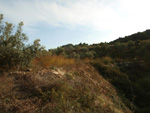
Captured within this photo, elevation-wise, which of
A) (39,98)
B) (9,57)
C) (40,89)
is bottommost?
(39,98)

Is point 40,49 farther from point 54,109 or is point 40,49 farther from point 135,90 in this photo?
point 135,90

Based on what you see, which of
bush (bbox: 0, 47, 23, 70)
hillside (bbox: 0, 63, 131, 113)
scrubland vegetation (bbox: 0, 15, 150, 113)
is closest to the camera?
hillside (bbox: 0, 63, 131, 113)

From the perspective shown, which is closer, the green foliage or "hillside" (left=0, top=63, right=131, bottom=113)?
"hillside" (left=0, top=63, right=131, bottom=113)

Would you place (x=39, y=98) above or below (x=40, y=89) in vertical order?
below

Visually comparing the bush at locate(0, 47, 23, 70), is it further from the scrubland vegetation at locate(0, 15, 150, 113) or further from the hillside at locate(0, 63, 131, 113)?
the hillside at locate(0, 63, 131, 113)

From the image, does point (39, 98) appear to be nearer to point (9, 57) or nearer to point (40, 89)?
point (40, 89)

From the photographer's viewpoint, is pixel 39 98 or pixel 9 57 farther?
pixel 9 57

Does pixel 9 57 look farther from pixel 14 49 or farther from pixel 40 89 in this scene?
pixel 40 89

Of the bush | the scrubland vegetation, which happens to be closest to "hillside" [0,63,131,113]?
the scrubland vegetation

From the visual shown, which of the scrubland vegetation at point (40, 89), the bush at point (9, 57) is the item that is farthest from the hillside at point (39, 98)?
the bush at point (9, 57)

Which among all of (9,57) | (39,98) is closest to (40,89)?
(39,98)

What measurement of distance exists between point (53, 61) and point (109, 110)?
3535 mm

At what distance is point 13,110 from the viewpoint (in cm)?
187

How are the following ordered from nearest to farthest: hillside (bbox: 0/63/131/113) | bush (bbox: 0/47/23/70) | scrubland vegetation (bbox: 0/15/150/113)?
hillside (bbox: 0/63/131/113), scrubland vegetation (bbox: 0/15/150/113), bush (bbox: 0/47/23/70)
